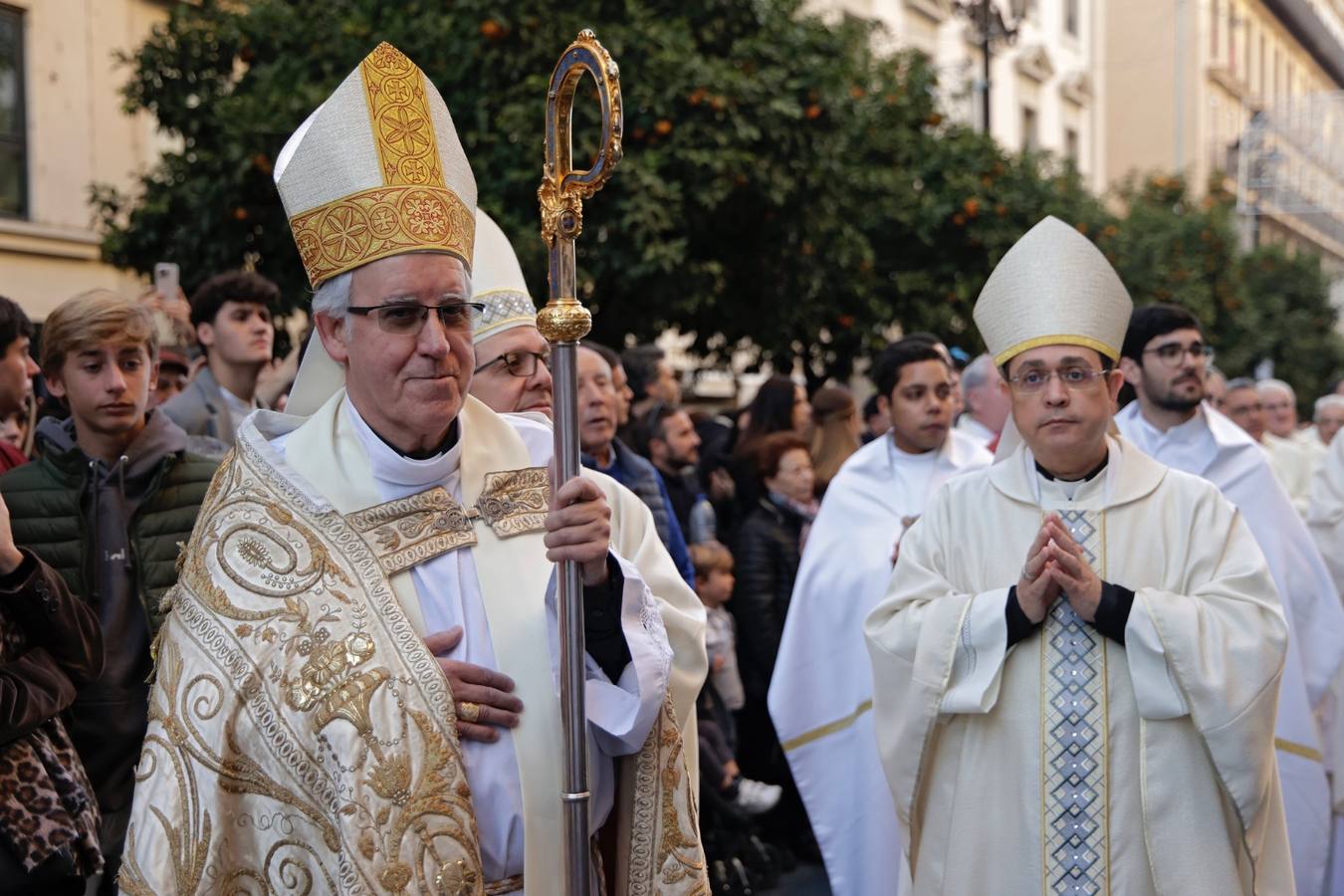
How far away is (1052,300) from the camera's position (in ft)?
14.1

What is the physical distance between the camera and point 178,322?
6.50 metres

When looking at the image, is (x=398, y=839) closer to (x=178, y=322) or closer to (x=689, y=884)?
(x=689, y=884)

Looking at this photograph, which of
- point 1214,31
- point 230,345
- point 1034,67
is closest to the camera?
point 230,345

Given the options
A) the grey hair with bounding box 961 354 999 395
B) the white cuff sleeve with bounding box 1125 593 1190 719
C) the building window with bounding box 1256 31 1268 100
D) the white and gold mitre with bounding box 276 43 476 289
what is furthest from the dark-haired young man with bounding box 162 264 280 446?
the building window with bounding box 1256 31 1268 100

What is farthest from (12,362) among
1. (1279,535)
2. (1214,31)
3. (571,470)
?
(1214,31)

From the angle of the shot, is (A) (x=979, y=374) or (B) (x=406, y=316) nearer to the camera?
(B) (x=406, y=316)

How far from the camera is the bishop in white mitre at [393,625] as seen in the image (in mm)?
2701

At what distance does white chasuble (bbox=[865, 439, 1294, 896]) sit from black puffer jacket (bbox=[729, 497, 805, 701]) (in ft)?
10.1

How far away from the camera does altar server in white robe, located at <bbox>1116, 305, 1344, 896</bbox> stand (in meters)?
5.19

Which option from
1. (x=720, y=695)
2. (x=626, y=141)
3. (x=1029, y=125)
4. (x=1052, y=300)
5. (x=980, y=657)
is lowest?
(x=720, y=695)

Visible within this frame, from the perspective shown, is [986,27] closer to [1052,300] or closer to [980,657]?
[1052,300]

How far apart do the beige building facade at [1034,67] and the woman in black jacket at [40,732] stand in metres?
18.0

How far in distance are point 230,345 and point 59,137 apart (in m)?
7.33

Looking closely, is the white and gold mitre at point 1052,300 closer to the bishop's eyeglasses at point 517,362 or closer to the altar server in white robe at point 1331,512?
the bishop's eyeglasses at point 517,362
